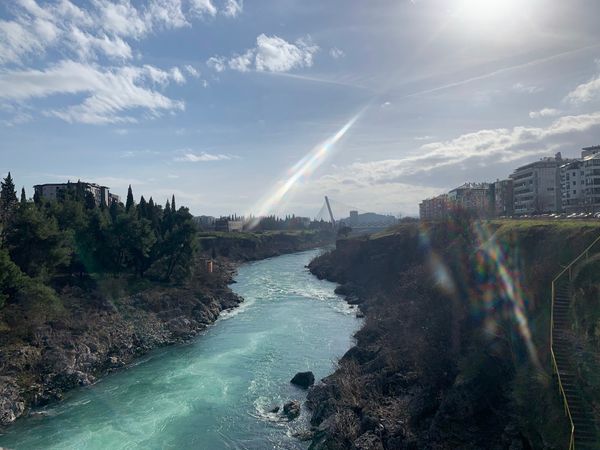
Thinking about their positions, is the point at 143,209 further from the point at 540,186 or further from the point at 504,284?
the point at 540,186

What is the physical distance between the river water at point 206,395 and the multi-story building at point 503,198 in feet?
151

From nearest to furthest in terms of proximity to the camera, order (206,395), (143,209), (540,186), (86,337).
A: (206,395), (86,337), (143,209), (540,186)

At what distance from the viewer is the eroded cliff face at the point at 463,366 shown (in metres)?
11.9

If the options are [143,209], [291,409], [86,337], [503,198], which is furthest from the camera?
[503,198]

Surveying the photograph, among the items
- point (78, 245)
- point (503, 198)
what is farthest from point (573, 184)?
point (78, 245)

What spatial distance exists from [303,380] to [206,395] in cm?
434


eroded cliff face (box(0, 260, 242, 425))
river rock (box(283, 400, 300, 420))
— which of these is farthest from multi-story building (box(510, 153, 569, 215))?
river rock (box(283, 400, 300, 420))

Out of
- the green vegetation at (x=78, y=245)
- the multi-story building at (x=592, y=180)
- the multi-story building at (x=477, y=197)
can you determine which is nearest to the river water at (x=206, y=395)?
the green vegetation at (x=78, y=245)

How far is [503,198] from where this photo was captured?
70.5 metres

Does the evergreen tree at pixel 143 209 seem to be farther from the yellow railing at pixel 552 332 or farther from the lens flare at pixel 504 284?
the yellow railing at pixel 552 332

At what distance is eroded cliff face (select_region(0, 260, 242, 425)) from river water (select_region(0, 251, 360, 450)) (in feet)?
2.96

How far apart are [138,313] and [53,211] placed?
10.9 m

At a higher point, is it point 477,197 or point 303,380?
point 477,197

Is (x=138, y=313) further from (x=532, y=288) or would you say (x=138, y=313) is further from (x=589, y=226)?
(x=589, y=226)
